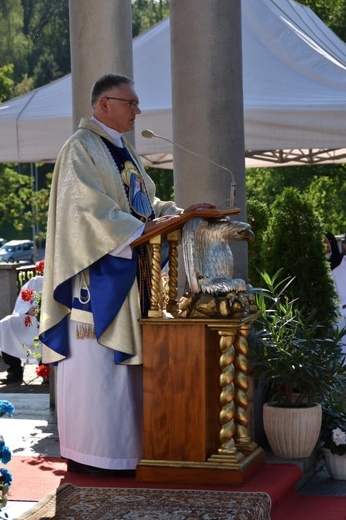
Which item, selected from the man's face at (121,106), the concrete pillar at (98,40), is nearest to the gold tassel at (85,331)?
the man's face at (121,106)

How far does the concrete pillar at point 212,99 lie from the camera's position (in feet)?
21.2

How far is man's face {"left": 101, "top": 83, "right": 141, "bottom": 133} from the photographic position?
5188mm

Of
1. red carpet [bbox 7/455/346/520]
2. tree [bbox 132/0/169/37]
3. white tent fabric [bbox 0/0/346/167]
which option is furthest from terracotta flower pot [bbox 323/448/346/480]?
tree [bbox 132/0/169/37]

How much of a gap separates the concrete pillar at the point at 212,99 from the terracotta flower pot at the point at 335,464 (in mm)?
1196

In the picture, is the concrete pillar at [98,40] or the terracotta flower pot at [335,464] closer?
the terracotta flower pot at [335,464]

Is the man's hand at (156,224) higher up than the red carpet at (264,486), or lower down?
higher up

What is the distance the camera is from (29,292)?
9516mm

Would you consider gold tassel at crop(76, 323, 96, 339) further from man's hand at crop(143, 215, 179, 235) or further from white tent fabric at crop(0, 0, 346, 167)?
white tent fabric at crop(0, 0, 346, 167)

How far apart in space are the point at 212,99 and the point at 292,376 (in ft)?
5.87

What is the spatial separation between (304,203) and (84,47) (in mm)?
2105

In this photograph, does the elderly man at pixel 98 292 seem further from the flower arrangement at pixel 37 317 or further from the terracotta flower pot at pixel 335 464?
the flower arrangement at pixel 37 317

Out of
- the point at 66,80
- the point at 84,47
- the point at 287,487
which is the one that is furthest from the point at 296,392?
the point at 66,80

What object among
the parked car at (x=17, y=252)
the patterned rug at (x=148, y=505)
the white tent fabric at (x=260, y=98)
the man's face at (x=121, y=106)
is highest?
the white tent fabric at (x=260, y=98)

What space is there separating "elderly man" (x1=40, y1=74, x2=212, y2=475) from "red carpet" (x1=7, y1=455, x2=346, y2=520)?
0.37 feet
